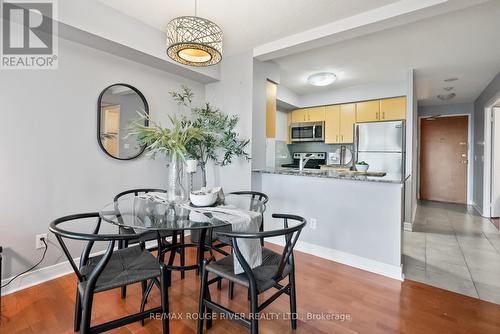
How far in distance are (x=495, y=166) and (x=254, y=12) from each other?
4892 mm

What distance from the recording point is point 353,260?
2.62m

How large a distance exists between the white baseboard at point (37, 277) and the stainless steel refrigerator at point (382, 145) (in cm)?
427

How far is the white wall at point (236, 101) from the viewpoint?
10.4 ft

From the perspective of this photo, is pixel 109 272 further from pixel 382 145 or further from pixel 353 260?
pixel 382 145

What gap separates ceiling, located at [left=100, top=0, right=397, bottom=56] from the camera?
88.4 inches

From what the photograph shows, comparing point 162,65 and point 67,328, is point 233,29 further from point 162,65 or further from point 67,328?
point 67,328

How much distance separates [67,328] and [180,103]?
8.24 ft

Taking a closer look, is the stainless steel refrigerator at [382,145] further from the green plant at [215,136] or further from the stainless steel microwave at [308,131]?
the green plant at [215,136]

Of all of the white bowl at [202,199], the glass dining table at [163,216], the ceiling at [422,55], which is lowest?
the glass dining table at [163,216]

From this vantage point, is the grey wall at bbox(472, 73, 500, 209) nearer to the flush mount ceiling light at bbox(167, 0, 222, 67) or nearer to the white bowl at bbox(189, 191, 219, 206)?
the flush mount ceiling light at bbox(167, 0, 222, 67)

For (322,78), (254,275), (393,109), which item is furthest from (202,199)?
(393,109)

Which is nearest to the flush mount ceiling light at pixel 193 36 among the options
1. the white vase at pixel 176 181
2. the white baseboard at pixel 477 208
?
the white vase at pixel 176 181

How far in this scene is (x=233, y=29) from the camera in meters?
2.69

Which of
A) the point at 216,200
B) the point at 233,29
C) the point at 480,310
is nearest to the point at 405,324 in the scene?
the point at 480,310
